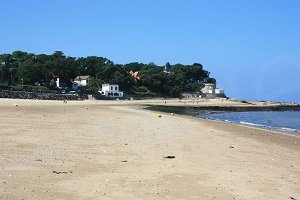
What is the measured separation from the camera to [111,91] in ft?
345

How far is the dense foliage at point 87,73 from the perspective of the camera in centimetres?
9819

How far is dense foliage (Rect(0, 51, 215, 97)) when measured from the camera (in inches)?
3866

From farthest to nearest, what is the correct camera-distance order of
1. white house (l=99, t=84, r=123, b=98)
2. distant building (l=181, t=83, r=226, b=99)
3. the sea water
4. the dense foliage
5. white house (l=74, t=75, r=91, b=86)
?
distant building (l=181, t=83, r=226, b=99)
white house (l=74, t=75, r=91, b=86)
white house (l=99, t=84, r=123, b=98)
the dense foliage
the sea water

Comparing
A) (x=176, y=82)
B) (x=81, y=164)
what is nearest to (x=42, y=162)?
(x=81, y=164)

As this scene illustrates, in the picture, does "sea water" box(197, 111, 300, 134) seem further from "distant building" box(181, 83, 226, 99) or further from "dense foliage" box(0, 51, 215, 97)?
"distant building" box(181, 83, 226, 99)

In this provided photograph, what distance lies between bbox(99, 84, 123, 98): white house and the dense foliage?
2344 millimetres

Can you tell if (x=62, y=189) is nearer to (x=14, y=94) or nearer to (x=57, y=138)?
(x=57, y=138)

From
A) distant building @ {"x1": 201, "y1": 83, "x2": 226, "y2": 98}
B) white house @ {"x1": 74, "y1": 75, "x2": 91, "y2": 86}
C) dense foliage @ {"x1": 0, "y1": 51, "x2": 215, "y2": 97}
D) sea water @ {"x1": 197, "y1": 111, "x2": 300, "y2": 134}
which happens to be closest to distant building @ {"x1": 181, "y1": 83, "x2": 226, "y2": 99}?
distant building @ {"x1": 201, "y1": 83, "x2": 226, "y2": 98}

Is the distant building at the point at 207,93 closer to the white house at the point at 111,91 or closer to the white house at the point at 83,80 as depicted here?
the white house at the point at 111,91

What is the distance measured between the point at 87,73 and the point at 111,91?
22.4 meters

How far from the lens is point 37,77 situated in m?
97.4

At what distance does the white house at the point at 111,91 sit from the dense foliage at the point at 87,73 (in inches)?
92.3

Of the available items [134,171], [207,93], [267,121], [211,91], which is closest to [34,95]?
[267,121]

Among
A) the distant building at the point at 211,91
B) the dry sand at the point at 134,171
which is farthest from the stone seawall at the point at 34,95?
the distant building at the point at 211,91
